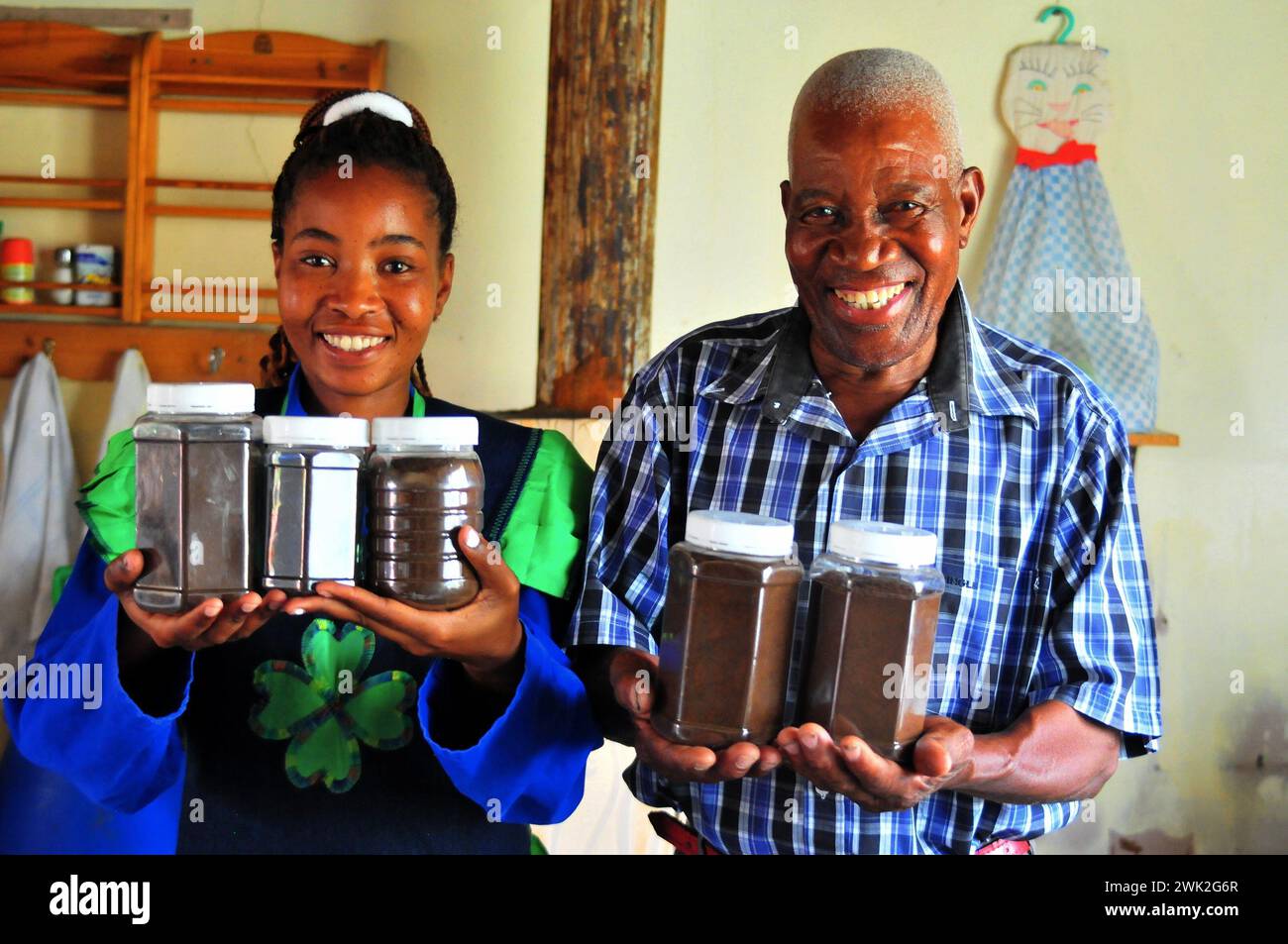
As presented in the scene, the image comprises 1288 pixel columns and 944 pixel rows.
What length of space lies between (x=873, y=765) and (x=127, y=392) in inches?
76.9

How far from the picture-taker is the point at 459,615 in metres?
0.94

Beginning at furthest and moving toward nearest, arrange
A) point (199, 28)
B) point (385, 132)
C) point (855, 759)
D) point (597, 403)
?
point (199, 28), point (597, 403), point (385, 132), point (855, 759)

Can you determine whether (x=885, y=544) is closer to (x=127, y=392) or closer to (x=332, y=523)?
(x=332, y=523)

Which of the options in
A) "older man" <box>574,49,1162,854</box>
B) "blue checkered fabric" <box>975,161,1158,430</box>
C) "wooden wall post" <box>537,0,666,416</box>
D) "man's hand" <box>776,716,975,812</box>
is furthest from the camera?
"blue checkered fabric" <box>975,161,1158,430</box>

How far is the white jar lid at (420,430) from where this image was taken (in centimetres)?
95

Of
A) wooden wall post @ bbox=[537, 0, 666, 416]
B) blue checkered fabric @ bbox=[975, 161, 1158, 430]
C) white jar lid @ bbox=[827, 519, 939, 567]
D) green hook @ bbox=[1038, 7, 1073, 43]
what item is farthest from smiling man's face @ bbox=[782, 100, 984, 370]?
green hook @ bbox=[1038, 7, 1073, 43]

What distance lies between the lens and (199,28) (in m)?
2.38

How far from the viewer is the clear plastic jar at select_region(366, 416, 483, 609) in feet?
3.08

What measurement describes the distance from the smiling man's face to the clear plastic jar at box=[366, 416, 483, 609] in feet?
1.11

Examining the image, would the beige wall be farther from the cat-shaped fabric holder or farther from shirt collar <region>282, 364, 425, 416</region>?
shirt collar <region>282, 364, 425, 416</region>

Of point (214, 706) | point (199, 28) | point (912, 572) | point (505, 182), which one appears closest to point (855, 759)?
point (912, 572)

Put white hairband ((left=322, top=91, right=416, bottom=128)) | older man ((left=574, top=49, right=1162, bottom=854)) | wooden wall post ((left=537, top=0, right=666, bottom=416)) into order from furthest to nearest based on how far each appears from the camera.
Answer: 1. wooden wall post ((left=537, top=0, right=666, bottom=416))
2. white hairband ((left=322, top=91, right=416, bottom=128))
3. older man ((left=574, top=49, right=1162, bottom=854))
